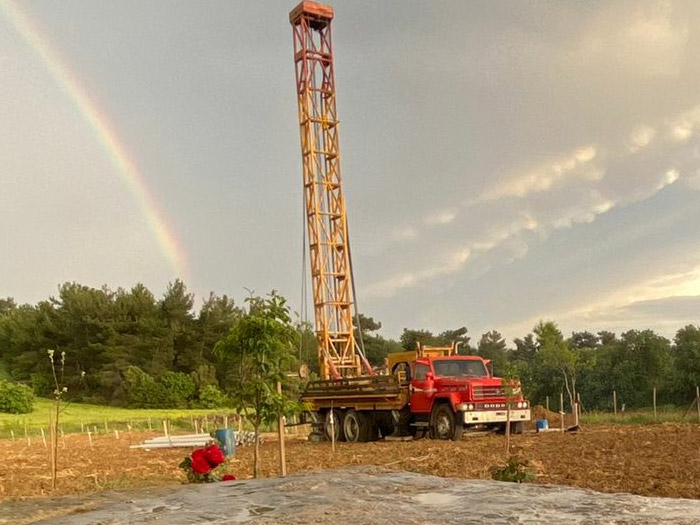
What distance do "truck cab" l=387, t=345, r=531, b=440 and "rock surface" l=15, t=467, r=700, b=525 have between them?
12952 mm

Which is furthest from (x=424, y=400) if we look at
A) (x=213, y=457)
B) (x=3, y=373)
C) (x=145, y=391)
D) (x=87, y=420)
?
(x=3, y=373)

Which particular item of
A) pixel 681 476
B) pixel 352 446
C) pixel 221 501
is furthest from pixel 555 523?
pixel 352 446

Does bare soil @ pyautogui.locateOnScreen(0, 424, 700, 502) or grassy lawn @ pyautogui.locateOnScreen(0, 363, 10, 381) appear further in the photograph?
grassy lawn @ pyautogui.locateOnScreen(0, 363, 10, 381)

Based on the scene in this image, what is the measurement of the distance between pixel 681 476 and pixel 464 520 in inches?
316

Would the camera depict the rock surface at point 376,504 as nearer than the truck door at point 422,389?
Yes

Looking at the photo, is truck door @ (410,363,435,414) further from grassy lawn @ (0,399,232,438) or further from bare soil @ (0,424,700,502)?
grassy lawn @ (0,399,232,438)

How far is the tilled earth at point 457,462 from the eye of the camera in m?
10.3

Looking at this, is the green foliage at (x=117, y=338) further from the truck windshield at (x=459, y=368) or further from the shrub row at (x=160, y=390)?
the truck windshield at (x=459, y=368)

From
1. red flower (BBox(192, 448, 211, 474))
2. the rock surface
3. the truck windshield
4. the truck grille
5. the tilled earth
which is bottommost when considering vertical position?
the tilled earth

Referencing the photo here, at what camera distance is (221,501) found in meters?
4.27

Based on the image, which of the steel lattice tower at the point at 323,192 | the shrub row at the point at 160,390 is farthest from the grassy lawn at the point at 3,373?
the steel lattice tower at the point at 323,192

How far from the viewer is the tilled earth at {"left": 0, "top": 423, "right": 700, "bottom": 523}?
10312mm

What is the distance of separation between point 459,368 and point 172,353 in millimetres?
38041

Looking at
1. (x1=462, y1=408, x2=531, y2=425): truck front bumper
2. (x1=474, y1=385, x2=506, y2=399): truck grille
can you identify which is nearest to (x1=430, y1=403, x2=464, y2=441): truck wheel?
(x1=462, y1=408, x2=531, y2=425): truck front bumper
